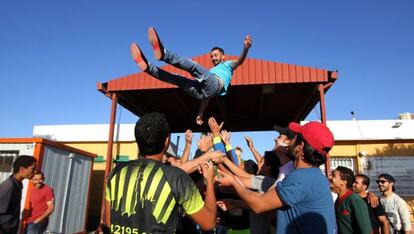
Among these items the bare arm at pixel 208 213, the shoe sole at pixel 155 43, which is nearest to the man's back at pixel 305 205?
the bare arm at pixel 208 213

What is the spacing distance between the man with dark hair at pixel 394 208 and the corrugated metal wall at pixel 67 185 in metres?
7.95

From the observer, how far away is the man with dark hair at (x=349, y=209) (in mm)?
3400

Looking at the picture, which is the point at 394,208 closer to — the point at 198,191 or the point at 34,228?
the point at 198,191

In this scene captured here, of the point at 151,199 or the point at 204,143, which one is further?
the point at 204,143

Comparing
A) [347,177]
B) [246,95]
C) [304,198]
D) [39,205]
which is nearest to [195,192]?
[304,198]

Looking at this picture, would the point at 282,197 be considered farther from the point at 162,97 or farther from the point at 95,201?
the point at 95,201

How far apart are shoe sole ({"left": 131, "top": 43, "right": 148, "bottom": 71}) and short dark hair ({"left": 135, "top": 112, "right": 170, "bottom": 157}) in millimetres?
2793

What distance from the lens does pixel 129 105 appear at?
34.3ft

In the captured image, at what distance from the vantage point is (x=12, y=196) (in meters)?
4.45

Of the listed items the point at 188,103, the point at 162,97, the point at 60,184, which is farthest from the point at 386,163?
the point at 60,184

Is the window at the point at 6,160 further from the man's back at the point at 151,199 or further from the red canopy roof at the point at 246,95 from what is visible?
the man's back at the point at 151,199

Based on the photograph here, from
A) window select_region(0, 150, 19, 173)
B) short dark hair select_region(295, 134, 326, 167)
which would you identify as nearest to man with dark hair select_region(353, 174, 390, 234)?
short dark hair select_region(295, 134, 326, 167)

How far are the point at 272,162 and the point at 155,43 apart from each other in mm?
2245

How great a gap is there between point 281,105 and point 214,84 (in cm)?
615
